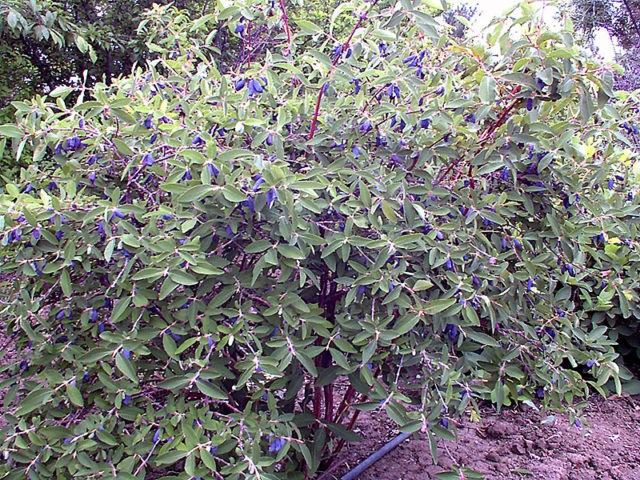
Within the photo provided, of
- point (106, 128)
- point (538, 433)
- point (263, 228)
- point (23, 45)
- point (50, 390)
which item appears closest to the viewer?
point (263, 228)

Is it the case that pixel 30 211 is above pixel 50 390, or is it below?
above

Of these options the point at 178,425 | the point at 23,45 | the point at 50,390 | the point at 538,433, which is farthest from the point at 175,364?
the point at 23,45

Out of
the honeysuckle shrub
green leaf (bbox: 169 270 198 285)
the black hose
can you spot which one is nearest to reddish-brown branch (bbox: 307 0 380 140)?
the honeysuckle shrub

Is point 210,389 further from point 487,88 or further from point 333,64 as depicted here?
point 487,88

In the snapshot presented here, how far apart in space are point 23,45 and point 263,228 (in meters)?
4.44

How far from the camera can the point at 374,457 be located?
2.71 m

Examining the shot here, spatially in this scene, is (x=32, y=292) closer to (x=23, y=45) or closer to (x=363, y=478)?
(x=363, y=478)

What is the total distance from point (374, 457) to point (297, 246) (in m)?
1.43

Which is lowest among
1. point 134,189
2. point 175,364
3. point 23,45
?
point 23,45

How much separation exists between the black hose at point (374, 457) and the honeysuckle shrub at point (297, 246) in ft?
1.77

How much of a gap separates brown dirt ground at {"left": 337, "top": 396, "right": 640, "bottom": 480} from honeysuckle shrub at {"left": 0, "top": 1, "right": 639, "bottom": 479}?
0.78m

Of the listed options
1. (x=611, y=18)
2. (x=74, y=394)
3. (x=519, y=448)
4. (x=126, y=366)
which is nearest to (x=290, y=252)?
(x=126, y=366)

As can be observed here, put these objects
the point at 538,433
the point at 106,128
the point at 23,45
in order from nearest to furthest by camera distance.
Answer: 1. the point at 106,128
2. the point at 538,433
3. the point at 23,45

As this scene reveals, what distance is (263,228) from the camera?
1631 mm
